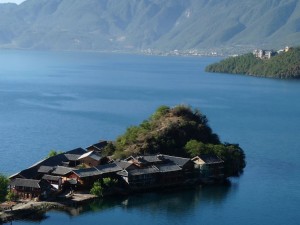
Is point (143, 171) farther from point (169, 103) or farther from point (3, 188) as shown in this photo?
point (169, 103)

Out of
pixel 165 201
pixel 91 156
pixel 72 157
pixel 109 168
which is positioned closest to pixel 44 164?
pixel 72 157

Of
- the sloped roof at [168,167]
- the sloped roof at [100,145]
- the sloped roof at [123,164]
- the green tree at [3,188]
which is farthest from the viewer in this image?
the sloped roof at [100,145]

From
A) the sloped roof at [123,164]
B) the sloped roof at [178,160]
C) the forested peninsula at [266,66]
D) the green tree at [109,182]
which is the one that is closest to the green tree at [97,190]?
the green tree at [109,182]

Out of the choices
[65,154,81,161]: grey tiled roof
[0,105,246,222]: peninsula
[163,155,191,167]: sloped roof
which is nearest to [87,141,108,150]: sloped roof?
[0,105,246,222]: peninsula

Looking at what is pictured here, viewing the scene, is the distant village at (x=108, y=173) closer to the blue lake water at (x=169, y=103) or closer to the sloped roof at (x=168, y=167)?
the sloped roof at (x=168, y=167)

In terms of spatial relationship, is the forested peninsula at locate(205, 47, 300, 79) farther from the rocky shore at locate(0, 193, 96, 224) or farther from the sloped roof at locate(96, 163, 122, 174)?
the rocky shore at locate(0, 193, 96, 224)

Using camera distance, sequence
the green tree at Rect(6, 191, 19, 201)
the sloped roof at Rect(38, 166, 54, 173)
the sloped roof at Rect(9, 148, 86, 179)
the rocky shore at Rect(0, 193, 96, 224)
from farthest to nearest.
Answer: the sloped roof at Rect(38, 166, 54, 173) < the sloped roof at Rect(9, 148, 86, 179) < the green tree at Rect(6, 191, 19, 201) < the rocky shore at Rect(0, 193, 96, 224)

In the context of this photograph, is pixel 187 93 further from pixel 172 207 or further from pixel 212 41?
pixel 212 41
